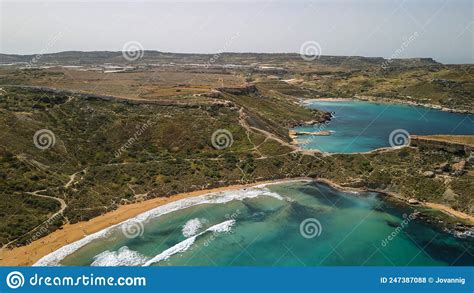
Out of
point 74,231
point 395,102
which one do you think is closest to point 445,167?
point 74,231

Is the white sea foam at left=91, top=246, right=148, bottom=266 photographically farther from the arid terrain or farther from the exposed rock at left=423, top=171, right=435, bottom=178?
the exposed rock at left=423, top=171, right=435, bottom=178

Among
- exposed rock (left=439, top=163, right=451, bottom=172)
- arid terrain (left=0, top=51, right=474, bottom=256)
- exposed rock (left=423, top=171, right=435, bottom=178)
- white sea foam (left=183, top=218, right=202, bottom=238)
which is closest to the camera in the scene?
white sea foam (left=183, top=218, right=202, bottom=238)

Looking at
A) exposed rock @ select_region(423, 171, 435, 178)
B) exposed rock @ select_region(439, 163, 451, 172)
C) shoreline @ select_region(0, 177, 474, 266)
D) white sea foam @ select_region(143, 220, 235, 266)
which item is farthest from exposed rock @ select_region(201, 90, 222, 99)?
white sea foam @ select_region(143, 220, 235, 266)

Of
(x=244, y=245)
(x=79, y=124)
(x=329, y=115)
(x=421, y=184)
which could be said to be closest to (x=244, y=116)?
(x=79, y=124)

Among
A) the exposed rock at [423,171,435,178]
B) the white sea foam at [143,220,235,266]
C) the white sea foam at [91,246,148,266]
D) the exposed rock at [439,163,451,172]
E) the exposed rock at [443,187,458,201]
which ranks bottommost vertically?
the white sea foam at [91,246,148,266]

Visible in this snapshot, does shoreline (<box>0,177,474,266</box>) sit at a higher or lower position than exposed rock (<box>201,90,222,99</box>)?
lower

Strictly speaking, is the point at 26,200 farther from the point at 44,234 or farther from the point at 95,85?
the point at 95,85

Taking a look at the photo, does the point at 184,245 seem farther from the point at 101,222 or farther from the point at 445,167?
the point at 445,167

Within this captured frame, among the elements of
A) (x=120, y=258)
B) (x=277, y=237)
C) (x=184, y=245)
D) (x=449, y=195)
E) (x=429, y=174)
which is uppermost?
(x=429, y=174)
